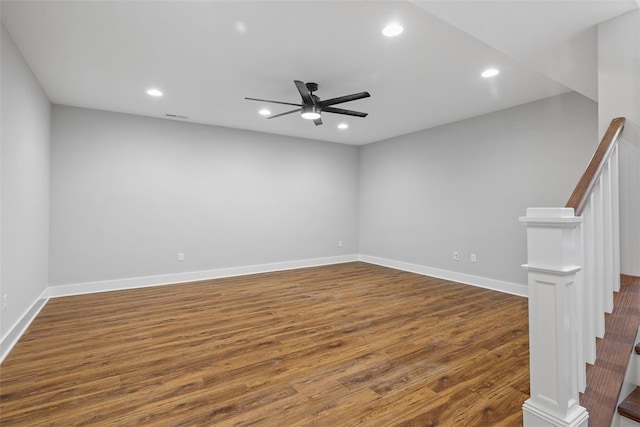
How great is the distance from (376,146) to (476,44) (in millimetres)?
3891

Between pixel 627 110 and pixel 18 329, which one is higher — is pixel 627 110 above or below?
above

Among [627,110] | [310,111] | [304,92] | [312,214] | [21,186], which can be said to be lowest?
[312,214]

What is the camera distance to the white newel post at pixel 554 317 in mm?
1275

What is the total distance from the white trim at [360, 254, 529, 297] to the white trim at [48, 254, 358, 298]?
1276 mm

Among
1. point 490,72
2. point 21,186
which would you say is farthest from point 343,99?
point 21,186

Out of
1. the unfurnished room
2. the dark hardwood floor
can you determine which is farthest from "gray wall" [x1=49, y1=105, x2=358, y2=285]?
the dark hardwood floor

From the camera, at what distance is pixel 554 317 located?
1304 mm

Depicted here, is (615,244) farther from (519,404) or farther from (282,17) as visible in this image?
(282,17)

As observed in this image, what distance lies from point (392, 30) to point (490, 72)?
4.52 ft

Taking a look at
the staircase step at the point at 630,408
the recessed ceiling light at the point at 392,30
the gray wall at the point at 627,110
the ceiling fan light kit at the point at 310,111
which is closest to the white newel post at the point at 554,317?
the staircase step at the point at 630,408

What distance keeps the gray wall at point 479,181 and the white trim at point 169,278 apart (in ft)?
5.61

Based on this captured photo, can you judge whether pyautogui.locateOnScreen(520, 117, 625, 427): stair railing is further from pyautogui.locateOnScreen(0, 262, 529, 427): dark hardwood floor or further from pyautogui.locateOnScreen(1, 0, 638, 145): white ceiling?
pyautogui.locateOnScreen(1, 0, 638, 145): white ceiling

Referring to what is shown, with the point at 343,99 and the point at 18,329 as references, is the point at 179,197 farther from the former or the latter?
the point at 343,99

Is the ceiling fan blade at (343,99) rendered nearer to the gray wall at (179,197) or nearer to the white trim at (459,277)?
the gray wall at (179,197)
